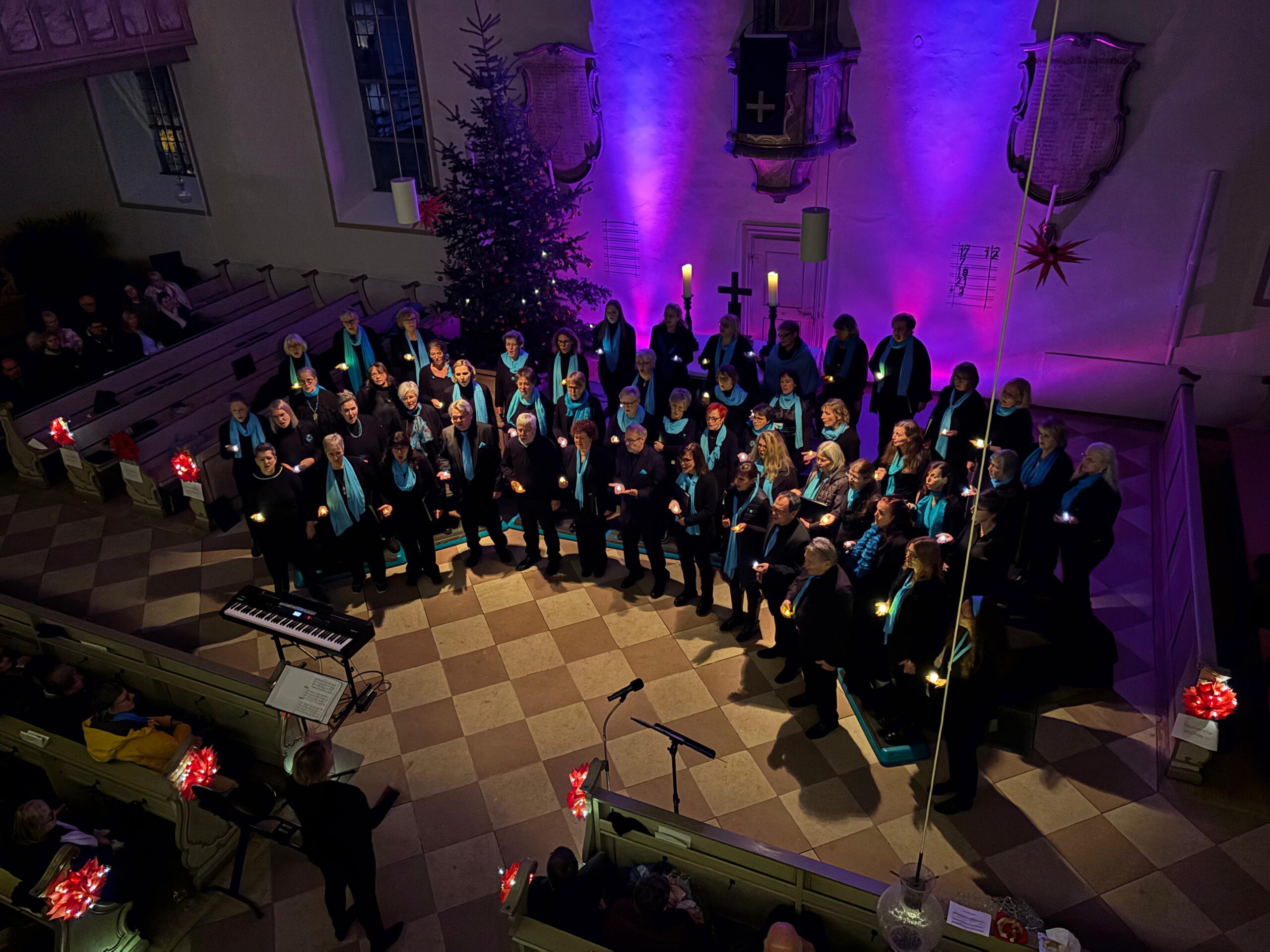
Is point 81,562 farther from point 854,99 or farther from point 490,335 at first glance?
point 854,99

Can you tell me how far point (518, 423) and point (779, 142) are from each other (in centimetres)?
370

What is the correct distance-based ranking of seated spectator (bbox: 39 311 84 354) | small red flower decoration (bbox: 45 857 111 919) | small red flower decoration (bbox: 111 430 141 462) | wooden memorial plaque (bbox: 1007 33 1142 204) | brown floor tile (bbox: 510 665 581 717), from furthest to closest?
seated spectator (bbox: 39 311 84 354) → small red flower decoration (bbox: 111 430 141 462) → wooden memorial plaque (bbox: 1007 33 1142 204) → brown floor tile (bbox: 510 665 581 717) → small red flower decoration (bbox: 45 857 111 919)

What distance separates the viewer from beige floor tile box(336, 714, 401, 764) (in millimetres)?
5836

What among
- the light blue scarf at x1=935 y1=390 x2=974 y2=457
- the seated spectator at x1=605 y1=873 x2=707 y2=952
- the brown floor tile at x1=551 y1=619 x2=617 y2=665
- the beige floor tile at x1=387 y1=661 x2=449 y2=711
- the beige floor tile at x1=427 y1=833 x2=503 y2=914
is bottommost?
the beige floor tile at x1=427 y1=833 x2=503 y2=914

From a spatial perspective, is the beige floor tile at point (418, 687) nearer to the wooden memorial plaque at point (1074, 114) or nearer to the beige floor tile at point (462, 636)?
the beige floor tile at point (462, 636)

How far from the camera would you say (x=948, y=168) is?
8.84 m

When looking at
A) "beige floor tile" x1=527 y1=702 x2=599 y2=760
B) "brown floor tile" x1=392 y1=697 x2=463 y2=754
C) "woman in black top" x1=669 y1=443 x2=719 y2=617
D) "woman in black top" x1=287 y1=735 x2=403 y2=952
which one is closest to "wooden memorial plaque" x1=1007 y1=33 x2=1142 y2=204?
A: "woman in black top" x1=669 y1=443 x2=719 y2=617

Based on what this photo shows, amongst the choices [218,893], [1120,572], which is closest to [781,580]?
[1120,572]

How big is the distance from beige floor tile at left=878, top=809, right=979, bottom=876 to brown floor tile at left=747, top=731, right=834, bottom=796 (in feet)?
1.68

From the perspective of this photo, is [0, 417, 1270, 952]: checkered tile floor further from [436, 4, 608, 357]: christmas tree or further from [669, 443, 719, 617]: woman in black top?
[436, 4, 608, 357]: christmas tree

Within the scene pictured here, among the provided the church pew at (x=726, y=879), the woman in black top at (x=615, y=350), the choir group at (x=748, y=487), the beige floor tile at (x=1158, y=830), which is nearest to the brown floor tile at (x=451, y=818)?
the church pew at (x=726, y=879)

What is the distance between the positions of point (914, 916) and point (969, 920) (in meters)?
1.00

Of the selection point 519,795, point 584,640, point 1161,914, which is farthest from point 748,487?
point 1161,914

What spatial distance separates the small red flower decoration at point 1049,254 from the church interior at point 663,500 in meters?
0.06
